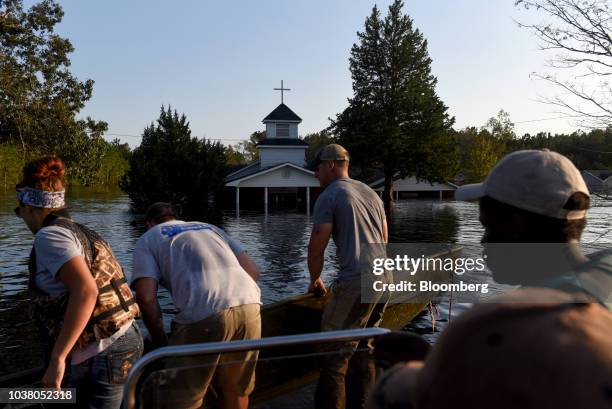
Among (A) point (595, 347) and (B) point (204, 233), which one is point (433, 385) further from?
(B) point (204, 233)

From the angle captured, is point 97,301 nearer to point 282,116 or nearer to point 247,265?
point 247,265

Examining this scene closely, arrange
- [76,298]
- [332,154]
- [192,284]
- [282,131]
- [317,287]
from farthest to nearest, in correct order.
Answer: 1. [282,131]
2. [317,287]
3. [332,154]
4. [192,284]
5. [76,298]

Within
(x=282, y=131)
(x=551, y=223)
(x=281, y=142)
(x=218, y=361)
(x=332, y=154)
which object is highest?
(x=282, y=131)

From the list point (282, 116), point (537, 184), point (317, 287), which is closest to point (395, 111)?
point (282, 116)

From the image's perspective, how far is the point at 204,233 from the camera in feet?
11.3

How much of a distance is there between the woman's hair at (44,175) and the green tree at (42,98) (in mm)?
20464

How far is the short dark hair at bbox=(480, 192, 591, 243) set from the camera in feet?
4.84

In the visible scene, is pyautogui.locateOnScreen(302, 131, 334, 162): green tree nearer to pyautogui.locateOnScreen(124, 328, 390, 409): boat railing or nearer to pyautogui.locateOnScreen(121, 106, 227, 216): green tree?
pyautogui.locateOnScreen(121, 106, 227, 216): green tree

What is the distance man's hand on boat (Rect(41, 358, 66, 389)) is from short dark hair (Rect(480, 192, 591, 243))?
2265mm

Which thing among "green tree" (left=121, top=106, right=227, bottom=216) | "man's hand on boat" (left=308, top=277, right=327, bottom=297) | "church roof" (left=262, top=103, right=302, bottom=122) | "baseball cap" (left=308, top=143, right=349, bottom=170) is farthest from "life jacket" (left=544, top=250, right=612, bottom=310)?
"church roof" (left=262, top=103, right=302, bottom=122)

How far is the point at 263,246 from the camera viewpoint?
21.3 meters

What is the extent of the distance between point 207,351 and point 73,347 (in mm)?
1015

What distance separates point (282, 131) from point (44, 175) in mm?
43328

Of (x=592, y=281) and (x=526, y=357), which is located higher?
(x=592, y=281)
